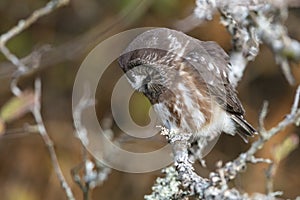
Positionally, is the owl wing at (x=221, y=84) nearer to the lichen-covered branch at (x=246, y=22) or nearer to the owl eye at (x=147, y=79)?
→ the lichen-covered branch at (x=246, y=22)

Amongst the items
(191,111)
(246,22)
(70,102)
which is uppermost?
(70,102)

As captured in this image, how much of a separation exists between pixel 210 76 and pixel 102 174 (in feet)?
2.12

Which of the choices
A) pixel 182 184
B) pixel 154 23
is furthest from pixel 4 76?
pixel 182 184

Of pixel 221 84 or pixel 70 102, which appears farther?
pixel 70 102

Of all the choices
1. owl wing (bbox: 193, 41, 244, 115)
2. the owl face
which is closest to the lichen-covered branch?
owl wing (bbox: 193, 41, 244, 115)

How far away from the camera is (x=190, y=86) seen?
9.66ft

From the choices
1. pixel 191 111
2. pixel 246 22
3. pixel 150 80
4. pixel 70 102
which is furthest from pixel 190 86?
pixel 70 102

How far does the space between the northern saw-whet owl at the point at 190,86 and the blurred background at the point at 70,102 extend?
143cm

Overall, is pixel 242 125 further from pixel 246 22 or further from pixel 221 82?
pixel 246 22

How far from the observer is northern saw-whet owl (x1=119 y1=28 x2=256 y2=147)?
2.75 metres

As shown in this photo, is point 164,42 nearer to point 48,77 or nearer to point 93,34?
point 93,34

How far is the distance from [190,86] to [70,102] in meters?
1.78

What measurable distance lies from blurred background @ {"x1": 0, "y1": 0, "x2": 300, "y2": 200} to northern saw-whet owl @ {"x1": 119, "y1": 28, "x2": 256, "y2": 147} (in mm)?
1425

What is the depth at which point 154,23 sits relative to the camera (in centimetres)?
449
